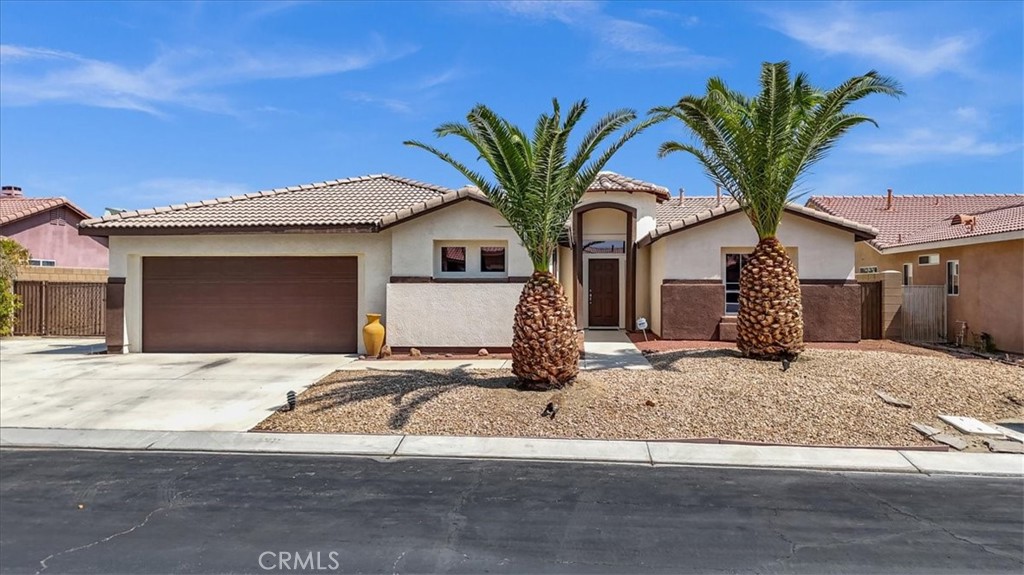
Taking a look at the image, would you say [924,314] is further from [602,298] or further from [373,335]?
[373,335]

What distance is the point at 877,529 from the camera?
505 centimetres

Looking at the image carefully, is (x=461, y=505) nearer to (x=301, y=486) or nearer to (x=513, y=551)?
(x=513, y=551)

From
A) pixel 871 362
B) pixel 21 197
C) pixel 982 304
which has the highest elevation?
pixel 21 197

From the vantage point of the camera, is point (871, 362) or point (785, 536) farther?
point (871, 362)

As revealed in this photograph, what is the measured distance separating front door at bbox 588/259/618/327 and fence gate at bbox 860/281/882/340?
6.91 m

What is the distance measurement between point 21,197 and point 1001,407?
37.5 meters

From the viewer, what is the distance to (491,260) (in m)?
14.5

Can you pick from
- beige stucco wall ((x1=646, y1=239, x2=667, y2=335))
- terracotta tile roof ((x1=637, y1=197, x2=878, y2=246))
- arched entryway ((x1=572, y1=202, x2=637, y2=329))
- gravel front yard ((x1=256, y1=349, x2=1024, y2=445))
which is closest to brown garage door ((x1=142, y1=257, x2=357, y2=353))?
gravel front yard ((x1=256, y1=349, x2=1024, y2=445))

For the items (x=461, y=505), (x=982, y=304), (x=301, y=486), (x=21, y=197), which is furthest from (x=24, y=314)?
(x=982, y=304)

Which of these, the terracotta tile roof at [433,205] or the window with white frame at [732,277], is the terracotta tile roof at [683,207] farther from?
the terracotta tile roof at [433,205]

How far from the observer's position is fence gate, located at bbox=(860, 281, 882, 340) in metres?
16.4

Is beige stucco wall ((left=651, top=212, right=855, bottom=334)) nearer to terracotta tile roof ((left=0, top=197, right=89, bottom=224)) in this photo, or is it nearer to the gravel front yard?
the gravel front yard

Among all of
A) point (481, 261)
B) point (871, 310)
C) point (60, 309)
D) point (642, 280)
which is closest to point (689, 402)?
point (481, 261)

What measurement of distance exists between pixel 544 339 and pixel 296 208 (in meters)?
9.10
